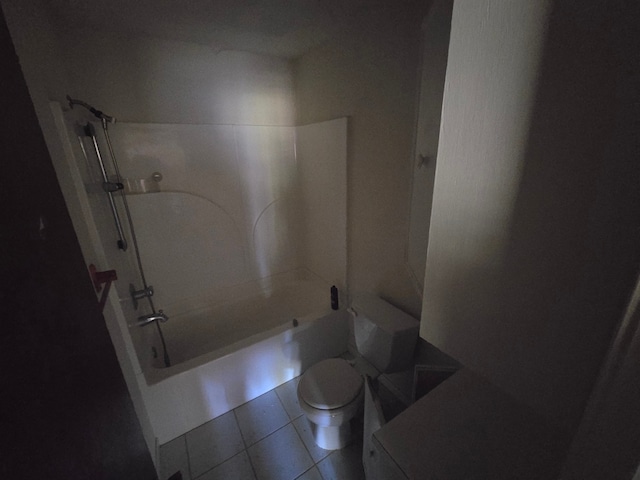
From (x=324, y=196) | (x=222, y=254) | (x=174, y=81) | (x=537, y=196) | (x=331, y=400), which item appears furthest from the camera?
(x=222, y=254)

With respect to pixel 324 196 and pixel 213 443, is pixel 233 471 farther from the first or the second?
pixel 324 196

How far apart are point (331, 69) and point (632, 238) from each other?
71.9 inches

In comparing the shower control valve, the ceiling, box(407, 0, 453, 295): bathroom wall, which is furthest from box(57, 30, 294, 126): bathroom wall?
box(407, 0, 453, 295): bathroom wall

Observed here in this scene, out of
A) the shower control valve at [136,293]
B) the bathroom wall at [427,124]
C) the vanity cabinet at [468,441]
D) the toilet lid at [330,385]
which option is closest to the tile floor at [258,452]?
the toilet lid at [330,385]

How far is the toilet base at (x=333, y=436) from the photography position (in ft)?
4.37

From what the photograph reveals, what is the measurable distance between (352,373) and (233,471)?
76 cm

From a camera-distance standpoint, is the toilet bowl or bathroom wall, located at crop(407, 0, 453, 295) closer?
bathroom wall, located at crop(407, 0, 453, 295)

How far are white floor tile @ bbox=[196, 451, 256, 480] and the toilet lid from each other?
Answer: 46 cm

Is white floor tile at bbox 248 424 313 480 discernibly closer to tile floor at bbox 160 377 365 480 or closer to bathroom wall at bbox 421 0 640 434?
tile floor at bbox 160 377 365 480

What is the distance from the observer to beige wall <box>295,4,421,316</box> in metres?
1.23

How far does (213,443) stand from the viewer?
1405 mm

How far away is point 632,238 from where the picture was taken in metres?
0.26

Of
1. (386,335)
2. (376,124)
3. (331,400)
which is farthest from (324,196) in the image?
(331,400)

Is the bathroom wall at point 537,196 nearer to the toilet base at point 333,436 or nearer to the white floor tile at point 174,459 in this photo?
the toilet base at point 333,436
